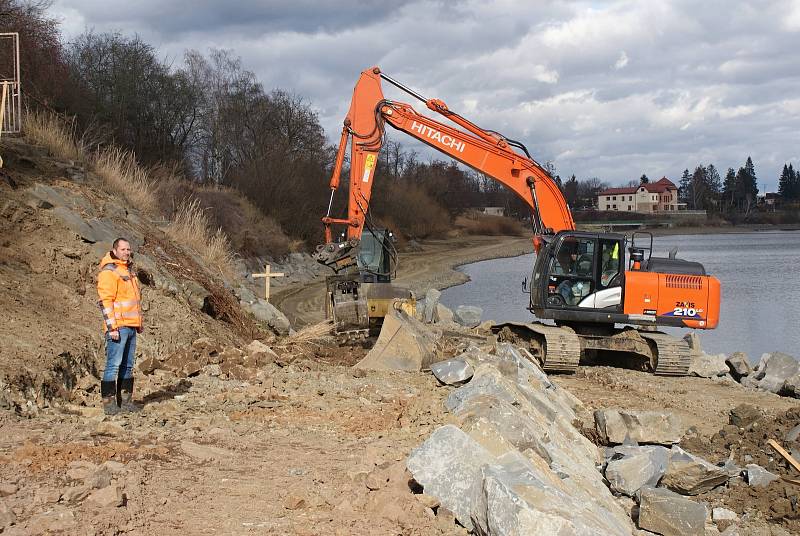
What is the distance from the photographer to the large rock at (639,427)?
26.5 ft

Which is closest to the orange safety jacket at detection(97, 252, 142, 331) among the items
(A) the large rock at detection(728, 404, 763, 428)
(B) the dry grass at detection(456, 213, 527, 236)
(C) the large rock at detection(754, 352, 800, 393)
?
(A) the large rock at detection(728, 404, 763, 428)

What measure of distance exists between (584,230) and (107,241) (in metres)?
7.11

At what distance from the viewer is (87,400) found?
7.70 meters

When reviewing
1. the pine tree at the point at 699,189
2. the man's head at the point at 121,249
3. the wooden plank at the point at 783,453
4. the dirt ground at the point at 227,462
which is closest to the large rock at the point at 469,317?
the dirt ground at the point at 227,462

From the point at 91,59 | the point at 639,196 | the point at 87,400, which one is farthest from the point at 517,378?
the point at 639,196

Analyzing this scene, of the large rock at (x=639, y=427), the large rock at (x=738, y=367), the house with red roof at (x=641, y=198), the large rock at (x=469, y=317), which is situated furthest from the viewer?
the house with red roof at (x=641, y=198)

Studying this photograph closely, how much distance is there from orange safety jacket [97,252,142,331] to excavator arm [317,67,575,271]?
6.85 metres

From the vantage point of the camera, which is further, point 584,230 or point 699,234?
point 699,234

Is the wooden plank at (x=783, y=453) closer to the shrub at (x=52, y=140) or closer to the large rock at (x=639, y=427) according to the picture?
the large rock at (x=639, y=427)

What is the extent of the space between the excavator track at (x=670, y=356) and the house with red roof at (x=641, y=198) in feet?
354

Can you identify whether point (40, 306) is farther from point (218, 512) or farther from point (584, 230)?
point (584, 230)

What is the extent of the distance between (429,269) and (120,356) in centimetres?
3148

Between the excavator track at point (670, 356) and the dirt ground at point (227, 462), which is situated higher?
the dirt ground at point (227, 462)

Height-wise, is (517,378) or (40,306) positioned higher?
(40,306)
